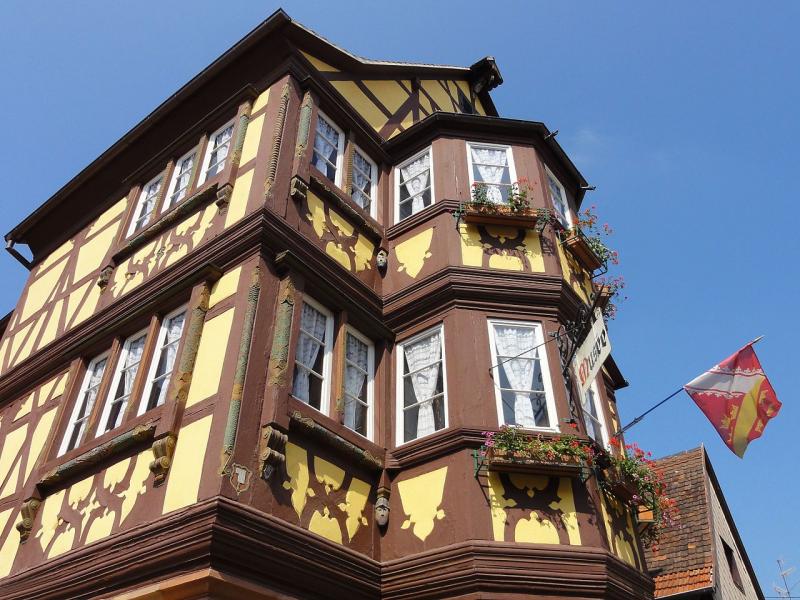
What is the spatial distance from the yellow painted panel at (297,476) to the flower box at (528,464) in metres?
1.91

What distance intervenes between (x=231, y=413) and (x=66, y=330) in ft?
17.1

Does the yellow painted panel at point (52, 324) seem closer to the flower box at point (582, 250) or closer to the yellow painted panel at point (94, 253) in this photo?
the yellow painted panel at point (94, 253)

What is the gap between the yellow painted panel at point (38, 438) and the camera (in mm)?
8805

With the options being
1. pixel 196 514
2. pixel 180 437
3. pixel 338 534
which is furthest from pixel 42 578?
pixel 338 534

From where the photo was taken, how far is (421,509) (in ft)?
24.3

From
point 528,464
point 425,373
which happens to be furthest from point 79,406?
point 528,464

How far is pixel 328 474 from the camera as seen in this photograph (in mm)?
7113

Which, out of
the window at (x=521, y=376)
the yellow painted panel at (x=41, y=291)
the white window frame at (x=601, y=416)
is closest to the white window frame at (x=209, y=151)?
the yellow painted panel at (x=41, y=291)

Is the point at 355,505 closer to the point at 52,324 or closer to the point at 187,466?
the point at 187,466

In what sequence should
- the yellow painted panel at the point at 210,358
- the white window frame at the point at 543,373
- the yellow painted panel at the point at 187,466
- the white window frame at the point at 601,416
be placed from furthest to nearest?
1. the white window frame at the point at 601,416
2. the white window frame at the point at 543,373
3. the yellow painted panel at the point at 210,358
4. the yellow painted panel at the point at 187,466

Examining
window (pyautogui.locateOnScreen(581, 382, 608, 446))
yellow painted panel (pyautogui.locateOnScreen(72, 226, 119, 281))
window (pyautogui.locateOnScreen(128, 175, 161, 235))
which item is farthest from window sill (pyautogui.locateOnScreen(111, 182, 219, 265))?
window (pyautogui.locateOnScreen(581, 382, 608, 446))

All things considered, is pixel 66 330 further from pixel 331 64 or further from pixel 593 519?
pixel 593 519

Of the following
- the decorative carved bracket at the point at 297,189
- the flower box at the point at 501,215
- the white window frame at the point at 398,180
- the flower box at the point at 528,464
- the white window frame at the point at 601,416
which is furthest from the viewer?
the white window frame at the point at 398,180

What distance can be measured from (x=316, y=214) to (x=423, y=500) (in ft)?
12.4
